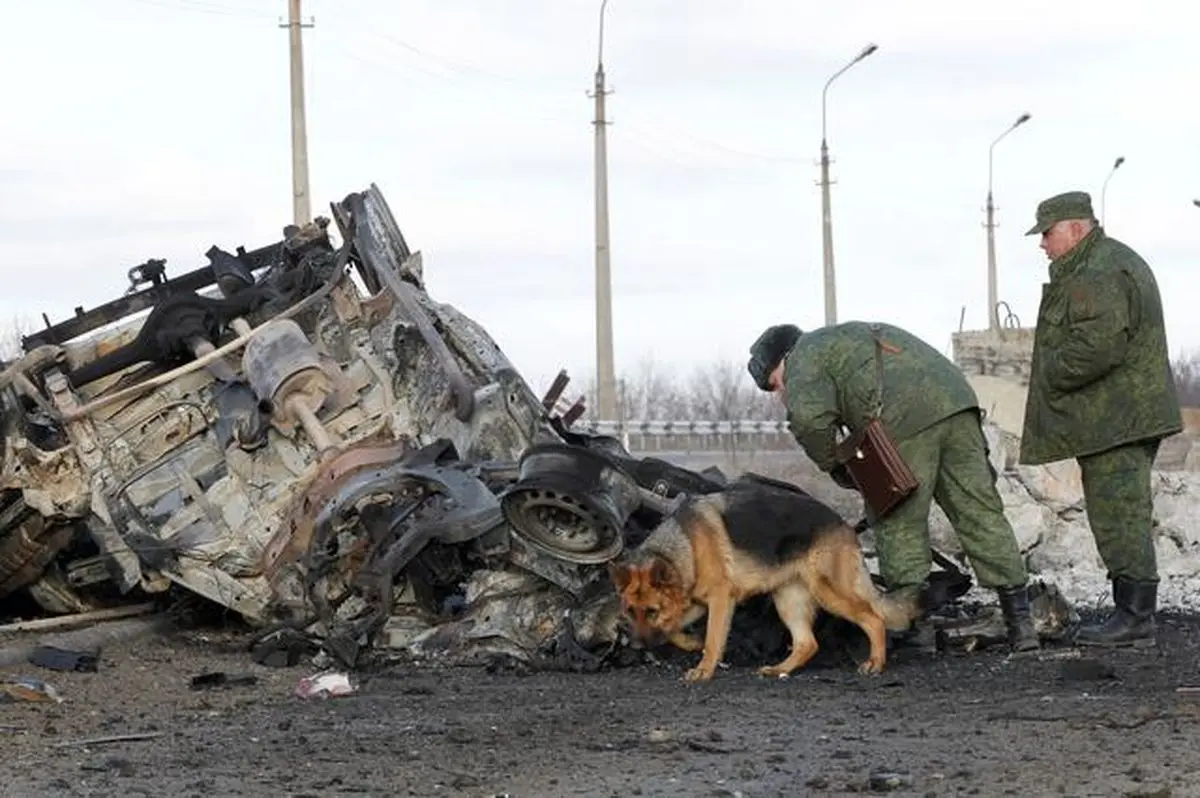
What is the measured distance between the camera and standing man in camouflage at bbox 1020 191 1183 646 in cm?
829

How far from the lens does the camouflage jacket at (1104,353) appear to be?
8.26 m

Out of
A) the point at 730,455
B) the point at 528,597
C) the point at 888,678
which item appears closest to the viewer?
the point at 888,678

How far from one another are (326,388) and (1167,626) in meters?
4.07

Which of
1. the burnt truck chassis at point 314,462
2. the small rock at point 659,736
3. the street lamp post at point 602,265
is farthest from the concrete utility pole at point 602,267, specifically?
the small rock at point 659,736

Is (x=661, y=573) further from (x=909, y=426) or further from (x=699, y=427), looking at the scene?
(x=699, y=427)

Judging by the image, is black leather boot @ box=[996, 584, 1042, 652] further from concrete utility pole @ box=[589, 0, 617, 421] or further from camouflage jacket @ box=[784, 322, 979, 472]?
concrete utility pole @ box=[589, 0, 617, 421]

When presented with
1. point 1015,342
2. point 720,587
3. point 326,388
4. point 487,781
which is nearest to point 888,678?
point 720,587

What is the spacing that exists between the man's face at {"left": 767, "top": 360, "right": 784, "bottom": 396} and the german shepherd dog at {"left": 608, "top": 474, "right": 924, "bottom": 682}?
22.1 inches

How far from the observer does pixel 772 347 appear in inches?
336

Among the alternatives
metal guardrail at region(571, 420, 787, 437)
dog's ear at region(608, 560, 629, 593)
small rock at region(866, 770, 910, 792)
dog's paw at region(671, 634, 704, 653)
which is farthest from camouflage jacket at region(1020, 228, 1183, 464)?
metal guardrail at region(571, 420, 787, 437)

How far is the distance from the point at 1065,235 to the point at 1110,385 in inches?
25.0

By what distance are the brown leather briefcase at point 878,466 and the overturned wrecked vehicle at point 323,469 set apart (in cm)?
67

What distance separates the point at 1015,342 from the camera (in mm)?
17641

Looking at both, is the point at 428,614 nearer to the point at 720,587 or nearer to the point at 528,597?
the point at 528,597
